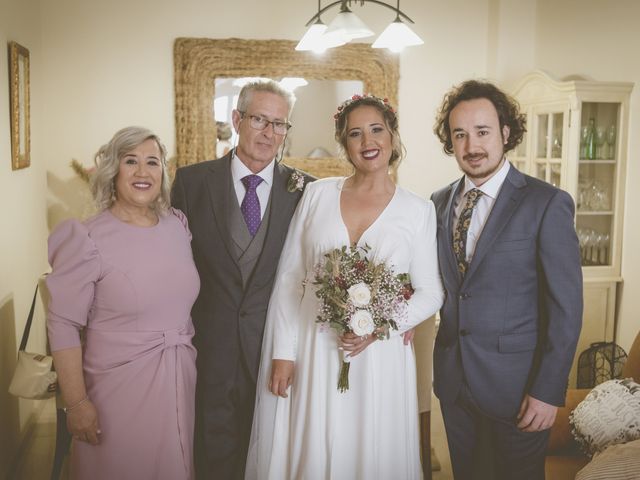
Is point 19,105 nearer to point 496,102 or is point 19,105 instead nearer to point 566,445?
point 496,102

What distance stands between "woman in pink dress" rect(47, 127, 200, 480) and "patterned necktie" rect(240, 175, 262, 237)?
38 cm

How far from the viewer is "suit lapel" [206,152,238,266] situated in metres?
2.48

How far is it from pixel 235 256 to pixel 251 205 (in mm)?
226

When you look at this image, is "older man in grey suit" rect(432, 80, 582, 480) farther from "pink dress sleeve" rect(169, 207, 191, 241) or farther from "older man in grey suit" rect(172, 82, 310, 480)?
"pink dress sleeve" rect(169, 207, 191, 241)

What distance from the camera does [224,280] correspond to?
247 centimetres

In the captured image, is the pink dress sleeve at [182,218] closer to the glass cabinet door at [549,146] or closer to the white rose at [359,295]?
the white rose at [359,295]

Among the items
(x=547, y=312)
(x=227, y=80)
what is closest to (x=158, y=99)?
(x=227, y=80)

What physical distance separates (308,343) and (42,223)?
120 inches

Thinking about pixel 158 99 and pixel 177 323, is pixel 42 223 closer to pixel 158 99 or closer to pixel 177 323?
pixel 158 99

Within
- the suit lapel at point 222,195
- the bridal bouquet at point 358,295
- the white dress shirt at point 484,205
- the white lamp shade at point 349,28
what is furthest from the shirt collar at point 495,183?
the white lamp shade at point 349,28

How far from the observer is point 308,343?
89.4 inches

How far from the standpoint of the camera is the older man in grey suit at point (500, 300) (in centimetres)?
208

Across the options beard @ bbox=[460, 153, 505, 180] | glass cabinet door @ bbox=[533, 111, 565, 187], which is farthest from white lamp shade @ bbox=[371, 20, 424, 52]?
beard @ bbox=[460, 153, 505, 180]

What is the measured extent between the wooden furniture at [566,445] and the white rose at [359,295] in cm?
108
